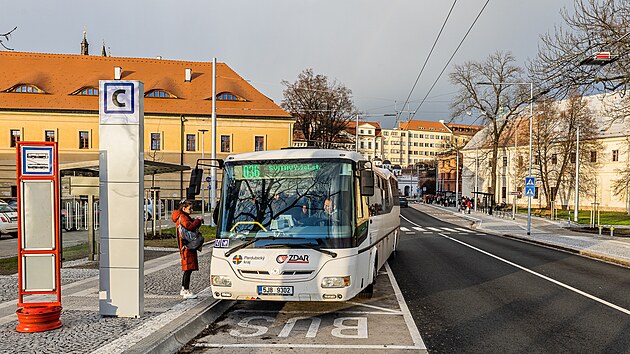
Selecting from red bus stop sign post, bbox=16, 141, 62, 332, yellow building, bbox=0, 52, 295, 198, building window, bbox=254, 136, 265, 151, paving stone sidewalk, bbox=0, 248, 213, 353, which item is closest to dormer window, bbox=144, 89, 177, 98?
yellow building, bbox=0, 52, 295, 198

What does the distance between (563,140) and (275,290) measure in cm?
5784

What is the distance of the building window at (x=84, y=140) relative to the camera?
56375 mm

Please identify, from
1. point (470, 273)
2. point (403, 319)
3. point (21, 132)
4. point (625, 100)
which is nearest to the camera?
point (403, 319)

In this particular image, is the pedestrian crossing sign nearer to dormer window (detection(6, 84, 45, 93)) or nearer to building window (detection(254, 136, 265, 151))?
building window (detection(254, 136, 265, 151))

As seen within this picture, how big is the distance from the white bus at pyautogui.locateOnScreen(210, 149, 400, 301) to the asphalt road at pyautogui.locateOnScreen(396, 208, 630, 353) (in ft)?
5.13

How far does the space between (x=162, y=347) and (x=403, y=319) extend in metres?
3.85

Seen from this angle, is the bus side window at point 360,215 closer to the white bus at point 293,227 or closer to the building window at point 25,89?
the white bus at point 293,227

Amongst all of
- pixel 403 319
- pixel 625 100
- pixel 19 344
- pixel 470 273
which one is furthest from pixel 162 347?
pixel 625 100

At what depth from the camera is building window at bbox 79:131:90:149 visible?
56375mm

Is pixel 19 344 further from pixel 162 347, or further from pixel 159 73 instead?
pixel 159 73

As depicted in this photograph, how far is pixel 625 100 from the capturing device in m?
23.6

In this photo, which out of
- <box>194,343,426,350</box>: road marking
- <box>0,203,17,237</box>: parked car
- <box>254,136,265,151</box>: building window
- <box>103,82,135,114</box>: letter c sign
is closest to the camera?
<box>194,343,426,350</box>: road marking

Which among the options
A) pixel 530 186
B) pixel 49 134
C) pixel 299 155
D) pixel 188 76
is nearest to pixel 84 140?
pixel 49 134

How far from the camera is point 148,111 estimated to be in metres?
57.6
